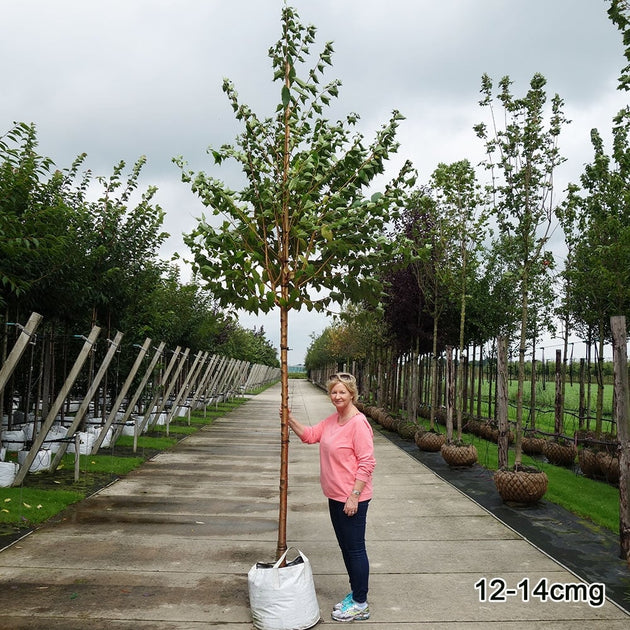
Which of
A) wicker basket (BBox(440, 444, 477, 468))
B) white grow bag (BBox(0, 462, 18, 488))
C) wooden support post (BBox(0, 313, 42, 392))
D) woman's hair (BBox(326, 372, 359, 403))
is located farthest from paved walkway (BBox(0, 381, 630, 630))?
wicker basket (BBox(440, 444, 477, 468))

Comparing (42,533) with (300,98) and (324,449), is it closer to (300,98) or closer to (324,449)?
(324,449)

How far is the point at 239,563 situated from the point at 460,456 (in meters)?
7.39

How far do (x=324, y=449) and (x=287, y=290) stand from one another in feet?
4.73

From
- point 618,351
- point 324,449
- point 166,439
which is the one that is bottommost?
point 166,439

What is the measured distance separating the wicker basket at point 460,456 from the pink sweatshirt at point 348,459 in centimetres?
832

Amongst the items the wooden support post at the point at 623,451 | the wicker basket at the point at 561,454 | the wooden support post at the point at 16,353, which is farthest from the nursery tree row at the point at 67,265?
the wicker basket at the point at 561,454

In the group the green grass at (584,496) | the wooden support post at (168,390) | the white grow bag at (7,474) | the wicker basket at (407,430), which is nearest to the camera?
the green grass at (584,496)

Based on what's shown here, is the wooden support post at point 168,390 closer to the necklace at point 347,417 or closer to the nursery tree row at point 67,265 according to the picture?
the nursery tree row at point 67,265

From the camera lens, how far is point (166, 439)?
16547 millimetres

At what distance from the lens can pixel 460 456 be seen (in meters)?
12.6

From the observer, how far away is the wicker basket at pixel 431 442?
595 inches

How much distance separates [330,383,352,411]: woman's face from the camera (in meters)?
4.87

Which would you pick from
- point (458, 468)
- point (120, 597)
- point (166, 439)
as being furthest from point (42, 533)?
point (166, 439)

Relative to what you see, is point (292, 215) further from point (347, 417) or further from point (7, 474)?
point (7, 474)
